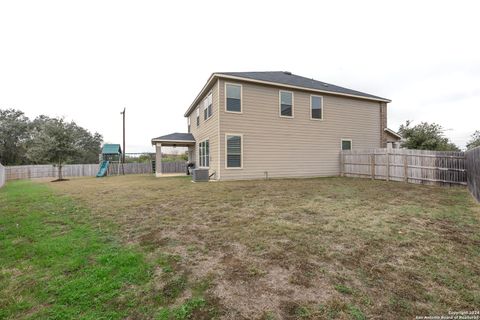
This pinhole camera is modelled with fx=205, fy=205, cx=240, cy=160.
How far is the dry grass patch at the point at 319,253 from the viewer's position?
1.80m

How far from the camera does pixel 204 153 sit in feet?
44.1

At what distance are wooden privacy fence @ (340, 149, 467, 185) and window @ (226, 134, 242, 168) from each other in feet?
23.2

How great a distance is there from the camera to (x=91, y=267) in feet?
7.96

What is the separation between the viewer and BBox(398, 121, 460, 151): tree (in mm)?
14594

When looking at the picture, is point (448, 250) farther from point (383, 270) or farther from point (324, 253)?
point (324, 253)

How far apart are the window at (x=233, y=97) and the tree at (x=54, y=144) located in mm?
14126

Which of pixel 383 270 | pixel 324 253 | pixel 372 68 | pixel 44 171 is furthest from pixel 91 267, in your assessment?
pixel 44 171

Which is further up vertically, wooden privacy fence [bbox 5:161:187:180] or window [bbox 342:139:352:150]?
window [bbox 342:139:352:150]

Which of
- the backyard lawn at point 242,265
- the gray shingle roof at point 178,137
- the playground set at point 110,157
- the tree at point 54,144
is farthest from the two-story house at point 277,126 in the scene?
the playground set at point 110,157

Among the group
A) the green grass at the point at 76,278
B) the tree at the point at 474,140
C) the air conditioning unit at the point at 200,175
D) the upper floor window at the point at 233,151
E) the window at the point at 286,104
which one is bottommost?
the green grass at the point at 76,278

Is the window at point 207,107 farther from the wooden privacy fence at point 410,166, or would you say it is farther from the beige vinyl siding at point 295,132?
the wooden privacy fence at point 410,166

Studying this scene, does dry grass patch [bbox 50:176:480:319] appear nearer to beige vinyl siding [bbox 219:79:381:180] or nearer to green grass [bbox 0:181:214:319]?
green grass [bbox 0:181:214:319]

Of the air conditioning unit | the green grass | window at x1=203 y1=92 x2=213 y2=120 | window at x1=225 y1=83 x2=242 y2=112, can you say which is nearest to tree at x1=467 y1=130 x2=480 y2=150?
window at x1=225 y1=83 x2=242 y2=112

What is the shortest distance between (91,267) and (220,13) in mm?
11173
